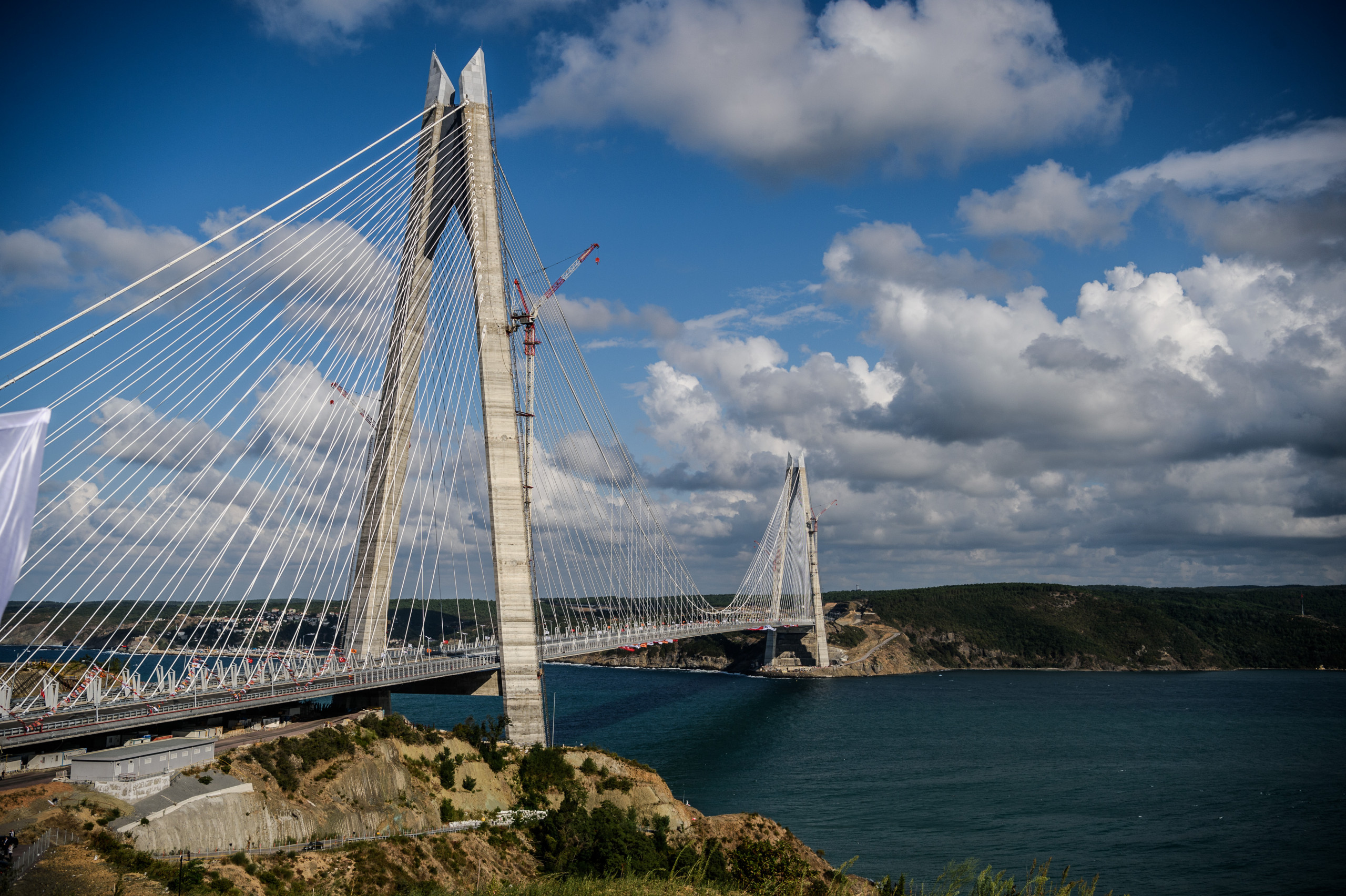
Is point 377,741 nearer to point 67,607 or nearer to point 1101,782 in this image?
point 67,607

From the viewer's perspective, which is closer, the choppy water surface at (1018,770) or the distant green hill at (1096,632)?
the choppy water surface at (1018,770)

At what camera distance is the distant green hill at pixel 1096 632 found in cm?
13950

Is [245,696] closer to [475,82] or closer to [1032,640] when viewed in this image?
[475,82]

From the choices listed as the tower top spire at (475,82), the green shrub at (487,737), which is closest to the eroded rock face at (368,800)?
the green shrub at (487,737)

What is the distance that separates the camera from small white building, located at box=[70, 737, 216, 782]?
20688 millimetres

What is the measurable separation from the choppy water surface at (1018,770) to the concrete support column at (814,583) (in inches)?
732

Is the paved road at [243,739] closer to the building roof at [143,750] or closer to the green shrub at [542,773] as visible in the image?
the building roof at [143,750]

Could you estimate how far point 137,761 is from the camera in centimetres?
2106

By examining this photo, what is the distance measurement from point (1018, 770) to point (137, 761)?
5476cm

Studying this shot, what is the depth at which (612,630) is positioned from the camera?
80125 millimetres

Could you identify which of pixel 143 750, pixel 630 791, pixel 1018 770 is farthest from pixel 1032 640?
pixel 143 750

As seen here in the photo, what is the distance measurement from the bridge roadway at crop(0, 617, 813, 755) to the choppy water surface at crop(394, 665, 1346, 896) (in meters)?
14.4

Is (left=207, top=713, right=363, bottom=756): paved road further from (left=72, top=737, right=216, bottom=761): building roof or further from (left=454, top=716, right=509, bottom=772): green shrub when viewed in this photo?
(left=454, top=716, right=509, bottom=772): green shrub

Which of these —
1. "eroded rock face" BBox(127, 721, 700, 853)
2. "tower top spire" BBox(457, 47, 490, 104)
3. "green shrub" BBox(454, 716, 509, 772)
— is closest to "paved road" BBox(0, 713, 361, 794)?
"eroded rock face" BBox(127, 721, 700, 853)
